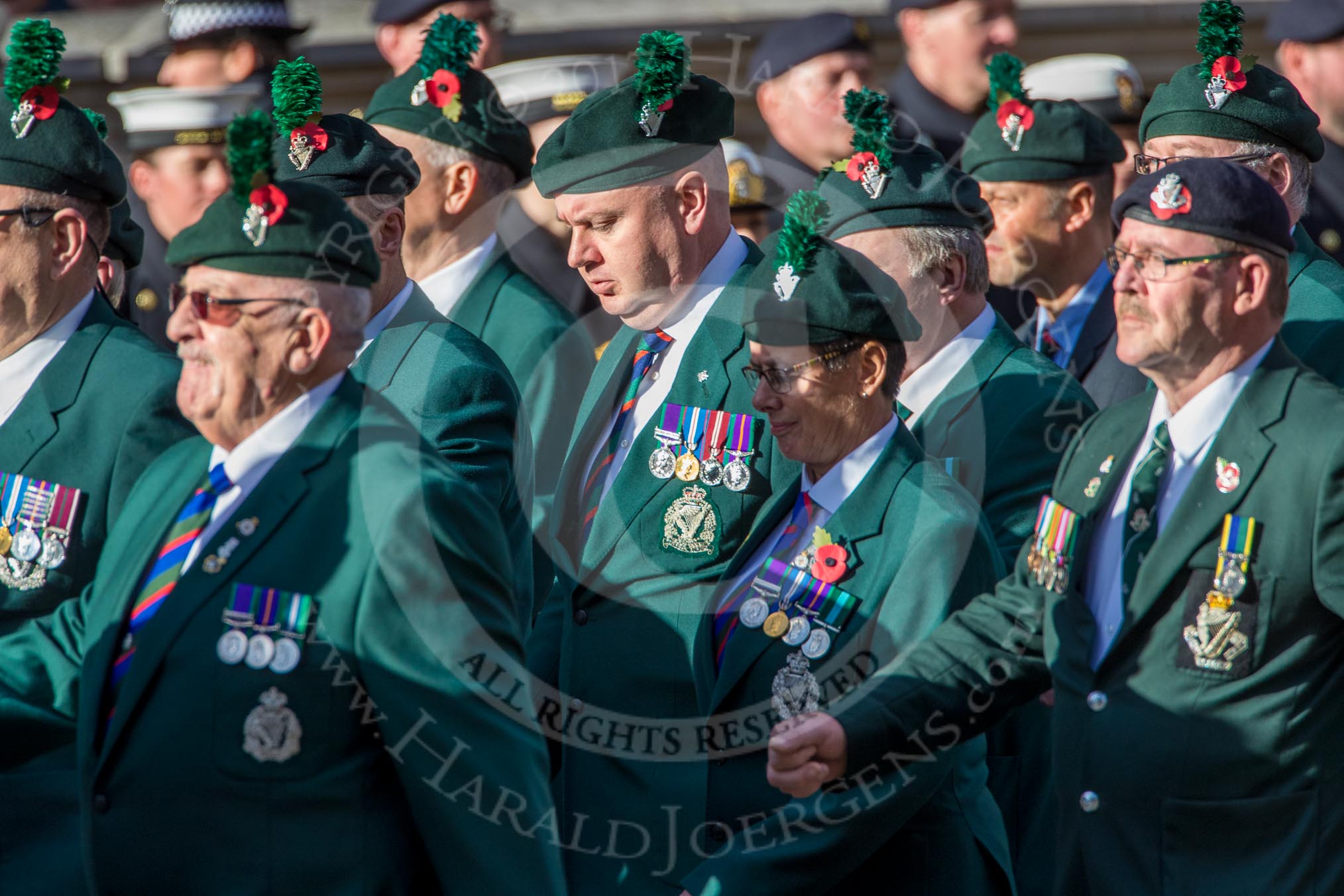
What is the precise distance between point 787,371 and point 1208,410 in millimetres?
905

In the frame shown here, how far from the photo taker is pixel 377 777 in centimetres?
370

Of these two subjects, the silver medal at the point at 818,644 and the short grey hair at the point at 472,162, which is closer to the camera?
the silver medal at the point at 818,644

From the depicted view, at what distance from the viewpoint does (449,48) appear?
6.11m

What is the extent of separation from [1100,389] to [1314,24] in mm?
2366

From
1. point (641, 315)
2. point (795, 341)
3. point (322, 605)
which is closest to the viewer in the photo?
point (322, 605)

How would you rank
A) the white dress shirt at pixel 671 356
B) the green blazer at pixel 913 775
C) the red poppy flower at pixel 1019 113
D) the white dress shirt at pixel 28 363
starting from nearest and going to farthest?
1. the green blazer at pixel 913 775
2. the white dress shirt at pixel 28 363
3. the white dress shirt at pixel 671 356
4. the red poppy flower at pixel 1019 113

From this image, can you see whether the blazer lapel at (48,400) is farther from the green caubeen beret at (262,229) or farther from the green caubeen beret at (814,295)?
the green caubeen beret at (814,295)

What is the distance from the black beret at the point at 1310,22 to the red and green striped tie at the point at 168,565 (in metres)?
5.10

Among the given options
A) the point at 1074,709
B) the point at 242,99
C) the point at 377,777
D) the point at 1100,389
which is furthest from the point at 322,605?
the point at 242,99

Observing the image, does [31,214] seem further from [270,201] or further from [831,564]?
[831,564]

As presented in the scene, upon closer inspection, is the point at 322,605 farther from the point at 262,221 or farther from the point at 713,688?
the point at 713,688

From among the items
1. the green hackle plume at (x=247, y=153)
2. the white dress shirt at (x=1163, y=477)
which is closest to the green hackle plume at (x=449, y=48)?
the green hackle plume at (x=247, y=153)

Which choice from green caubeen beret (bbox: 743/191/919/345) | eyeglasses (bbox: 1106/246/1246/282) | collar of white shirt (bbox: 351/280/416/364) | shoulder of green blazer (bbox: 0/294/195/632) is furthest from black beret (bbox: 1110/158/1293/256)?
shoulder of green blazer (bbox: 0/294/195/632)

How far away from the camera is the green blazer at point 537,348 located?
5719 millimetres
